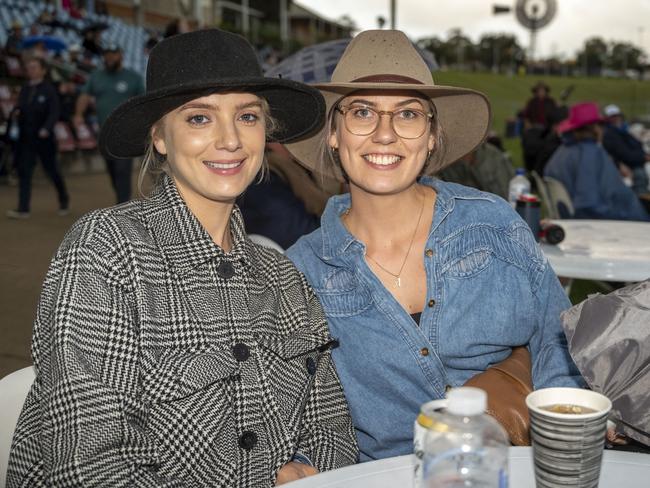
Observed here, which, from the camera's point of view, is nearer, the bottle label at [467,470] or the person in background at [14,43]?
the bottle label at [467,470]

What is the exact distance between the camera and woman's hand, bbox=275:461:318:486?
193 centimetres

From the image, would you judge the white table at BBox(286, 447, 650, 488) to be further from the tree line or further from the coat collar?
the tree line

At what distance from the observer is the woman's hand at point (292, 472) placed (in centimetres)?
193

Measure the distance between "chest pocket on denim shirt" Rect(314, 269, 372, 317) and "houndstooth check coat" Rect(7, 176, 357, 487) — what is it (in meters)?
0.15

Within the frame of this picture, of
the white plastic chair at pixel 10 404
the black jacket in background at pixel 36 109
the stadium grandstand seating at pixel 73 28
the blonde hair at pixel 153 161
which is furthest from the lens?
the stadium grandstand seating at pixel 73 28

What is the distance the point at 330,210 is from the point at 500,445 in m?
1.48

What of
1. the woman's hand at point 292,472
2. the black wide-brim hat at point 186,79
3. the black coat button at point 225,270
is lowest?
the woman's hand at point 292,472

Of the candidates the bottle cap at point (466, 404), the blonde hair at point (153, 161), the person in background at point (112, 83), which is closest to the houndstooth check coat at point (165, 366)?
the blonde hair at point (153, 161)

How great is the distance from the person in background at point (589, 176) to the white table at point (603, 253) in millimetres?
2245

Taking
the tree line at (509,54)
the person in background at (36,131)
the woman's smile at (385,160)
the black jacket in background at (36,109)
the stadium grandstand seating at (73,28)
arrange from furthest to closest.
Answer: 1. the tree line at (509,54)
2. the stadium grandstand seating at (73,28)
3. the black jacket in background at (36,109)
4. the person in background at (36,131)
5. the woman's smile at (385,160)

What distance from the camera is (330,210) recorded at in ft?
8.39

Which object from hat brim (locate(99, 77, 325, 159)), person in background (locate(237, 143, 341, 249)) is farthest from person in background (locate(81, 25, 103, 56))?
hat brim (locate(99, 77, 325, 159))

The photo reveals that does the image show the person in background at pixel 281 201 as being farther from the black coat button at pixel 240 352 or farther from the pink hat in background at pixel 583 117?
the pink hat in background at pixel 583 117

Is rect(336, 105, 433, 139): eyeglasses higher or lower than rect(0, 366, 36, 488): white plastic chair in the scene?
higher
